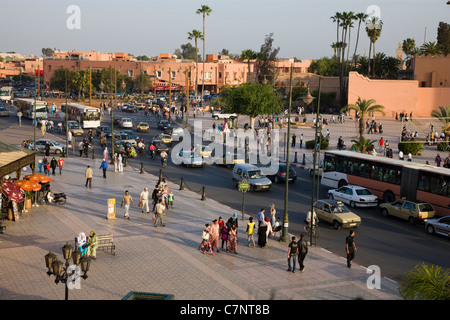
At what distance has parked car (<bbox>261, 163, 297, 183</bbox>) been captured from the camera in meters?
33.1

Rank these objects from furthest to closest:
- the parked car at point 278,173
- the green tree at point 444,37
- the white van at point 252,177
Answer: the green tree at point 444,37 < the parked car at point 278,173 < the white van at point 252,177

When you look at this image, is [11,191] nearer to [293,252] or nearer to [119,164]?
[293,252]

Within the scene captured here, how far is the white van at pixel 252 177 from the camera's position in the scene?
29948mm

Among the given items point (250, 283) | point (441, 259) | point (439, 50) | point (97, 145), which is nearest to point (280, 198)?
point (441, 259)

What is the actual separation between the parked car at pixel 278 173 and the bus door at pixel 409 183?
775 centimetres

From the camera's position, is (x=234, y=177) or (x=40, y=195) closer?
(x=40, y=195)

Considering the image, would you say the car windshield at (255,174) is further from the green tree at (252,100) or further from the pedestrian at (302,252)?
the green tree at (252,100)

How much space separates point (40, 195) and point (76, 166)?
11582 mm

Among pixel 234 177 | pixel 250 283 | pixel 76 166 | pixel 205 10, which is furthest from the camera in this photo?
pixel 205 10

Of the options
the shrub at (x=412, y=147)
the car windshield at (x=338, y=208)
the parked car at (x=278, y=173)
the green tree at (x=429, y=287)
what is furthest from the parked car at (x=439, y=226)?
the shrub at (x=412, y=147)

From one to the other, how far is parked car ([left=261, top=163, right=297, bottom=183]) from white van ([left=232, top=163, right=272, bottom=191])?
108 inches

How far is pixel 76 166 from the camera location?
37000 mm

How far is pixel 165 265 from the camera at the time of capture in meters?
17.2
